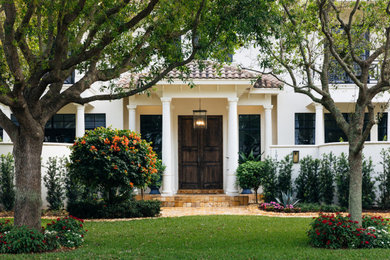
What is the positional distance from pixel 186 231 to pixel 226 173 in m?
7.28

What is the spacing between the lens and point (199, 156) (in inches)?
683

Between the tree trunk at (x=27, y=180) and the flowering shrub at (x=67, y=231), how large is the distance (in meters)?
0.35

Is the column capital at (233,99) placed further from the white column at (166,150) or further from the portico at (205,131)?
the white column at (166,150)

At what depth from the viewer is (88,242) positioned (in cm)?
870

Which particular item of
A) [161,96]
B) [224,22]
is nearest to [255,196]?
[161,96]

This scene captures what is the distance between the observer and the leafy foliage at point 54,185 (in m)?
13.5

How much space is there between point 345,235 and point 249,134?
32.3 feet

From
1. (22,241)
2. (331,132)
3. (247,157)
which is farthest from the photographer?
(331,132)

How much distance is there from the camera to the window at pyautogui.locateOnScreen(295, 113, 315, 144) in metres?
17.5

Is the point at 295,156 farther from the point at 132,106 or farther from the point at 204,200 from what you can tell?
the point at 132,106

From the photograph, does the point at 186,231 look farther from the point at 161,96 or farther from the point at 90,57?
the point at 161,96

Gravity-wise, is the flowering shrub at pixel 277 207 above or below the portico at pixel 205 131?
below

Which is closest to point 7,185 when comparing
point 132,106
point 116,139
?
→ point 116,139

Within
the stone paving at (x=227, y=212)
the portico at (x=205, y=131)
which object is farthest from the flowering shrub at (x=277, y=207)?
the portico at (x=205, y=131)
